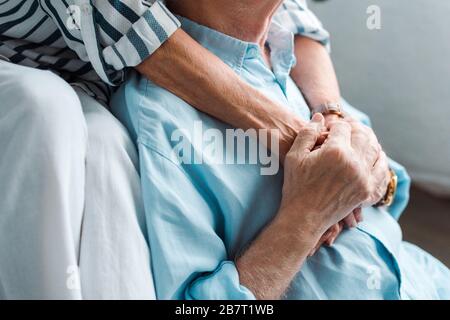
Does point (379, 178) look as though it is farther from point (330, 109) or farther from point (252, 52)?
point (252, 52)

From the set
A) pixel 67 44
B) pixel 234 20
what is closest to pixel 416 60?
pixel 234 20

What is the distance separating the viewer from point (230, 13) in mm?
894

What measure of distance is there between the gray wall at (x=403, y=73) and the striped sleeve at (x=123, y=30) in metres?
1.03

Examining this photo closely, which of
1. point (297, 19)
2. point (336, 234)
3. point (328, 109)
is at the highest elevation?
point (297, 19)

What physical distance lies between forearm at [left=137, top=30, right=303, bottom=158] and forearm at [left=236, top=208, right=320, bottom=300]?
0.12 meters

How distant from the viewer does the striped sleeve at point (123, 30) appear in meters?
0.80

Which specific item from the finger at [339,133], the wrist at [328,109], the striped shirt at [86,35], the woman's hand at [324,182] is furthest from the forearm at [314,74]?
the striped shirt at [86,35]

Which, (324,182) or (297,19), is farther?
(297,19)

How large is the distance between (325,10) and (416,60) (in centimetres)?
30

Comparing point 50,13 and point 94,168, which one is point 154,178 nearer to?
point 94,168

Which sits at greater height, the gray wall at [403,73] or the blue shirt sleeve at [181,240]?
the blue shirt sleeve at [181,240]

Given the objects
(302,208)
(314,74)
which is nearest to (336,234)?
(302,208)

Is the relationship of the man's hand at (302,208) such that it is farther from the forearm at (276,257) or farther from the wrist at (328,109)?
the wrist at (328,109)

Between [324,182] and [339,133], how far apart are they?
0.10 m
